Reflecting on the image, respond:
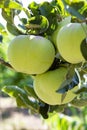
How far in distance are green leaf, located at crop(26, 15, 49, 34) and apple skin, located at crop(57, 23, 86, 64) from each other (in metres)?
0.09

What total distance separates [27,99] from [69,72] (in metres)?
0.19

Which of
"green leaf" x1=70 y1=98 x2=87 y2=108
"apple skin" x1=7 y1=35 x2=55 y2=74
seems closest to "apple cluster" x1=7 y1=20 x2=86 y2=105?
"apple skin" x1=7 y1=35 x2=55 y2=74

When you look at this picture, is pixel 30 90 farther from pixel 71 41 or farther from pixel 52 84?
pixel 71 41

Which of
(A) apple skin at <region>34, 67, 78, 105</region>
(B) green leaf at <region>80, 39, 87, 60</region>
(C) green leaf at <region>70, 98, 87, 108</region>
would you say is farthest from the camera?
(C) green leaf at <region>70, 98, 87, 108</region>

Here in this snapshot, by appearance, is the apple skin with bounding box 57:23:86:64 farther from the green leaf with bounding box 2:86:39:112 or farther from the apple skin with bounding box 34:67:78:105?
the green leaf with bounding box 2:86:39:112

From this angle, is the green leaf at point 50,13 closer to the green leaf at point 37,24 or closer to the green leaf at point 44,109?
the green leaf at point 37,24

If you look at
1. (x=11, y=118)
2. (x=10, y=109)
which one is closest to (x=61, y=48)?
(x=11, y=118)

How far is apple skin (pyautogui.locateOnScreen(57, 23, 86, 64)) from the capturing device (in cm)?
63

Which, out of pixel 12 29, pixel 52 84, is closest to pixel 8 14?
pixel 12 29

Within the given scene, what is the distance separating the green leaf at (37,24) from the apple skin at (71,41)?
0.29 ft

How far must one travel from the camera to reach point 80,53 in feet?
2.12

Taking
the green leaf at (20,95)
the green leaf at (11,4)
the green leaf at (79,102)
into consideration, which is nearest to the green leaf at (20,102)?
the green leaf at (20,95)

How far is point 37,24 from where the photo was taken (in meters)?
0.74

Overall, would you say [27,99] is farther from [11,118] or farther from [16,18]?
[11,118]
